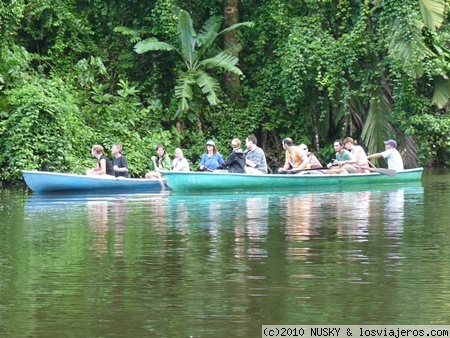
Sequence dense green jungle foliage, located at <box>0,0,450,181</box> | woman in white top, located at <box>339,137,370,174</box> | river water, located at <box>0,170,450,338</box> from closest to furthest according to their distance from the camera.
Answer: river water, located at <box>0,170,450,338</box> < woman in white top, located at <box>339,137,370,174</box> < dense green jungle foliage, located at <box>0,0,450,181</box>

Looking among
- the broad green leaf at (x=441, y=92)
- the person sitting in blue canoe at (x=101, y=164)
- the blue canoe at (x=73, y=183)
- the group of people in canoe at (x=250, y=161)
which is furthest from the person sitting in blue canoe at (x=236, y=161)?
the broad green leaf at (x=441, y=92)

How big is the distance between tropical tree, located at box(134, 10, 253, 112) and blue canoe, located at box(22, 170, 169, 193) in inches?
231

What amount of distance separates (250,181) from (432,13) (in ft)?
26.0

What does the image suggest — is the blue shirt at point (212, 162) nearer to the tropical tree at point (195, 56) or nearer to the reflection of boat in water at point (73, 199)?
the reflection of boat in water at point (73, 199)

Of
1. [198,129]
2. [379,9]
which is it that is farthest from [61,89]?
[379,9]

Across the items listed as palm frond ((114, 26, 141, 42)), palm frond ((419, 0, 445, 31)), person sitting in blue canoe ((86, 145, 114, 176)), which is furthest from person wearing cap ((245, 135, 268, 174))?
palm frond ((114, 26, 141, 42))

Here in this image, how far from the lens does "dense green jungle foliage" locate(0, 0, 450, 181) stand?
2691 cm

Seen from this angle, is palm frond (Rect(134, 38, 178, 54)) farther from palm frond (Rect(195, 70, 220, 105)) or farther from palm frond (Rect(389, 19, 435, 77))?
palm frond (Rect(389, 19, 435, 77))

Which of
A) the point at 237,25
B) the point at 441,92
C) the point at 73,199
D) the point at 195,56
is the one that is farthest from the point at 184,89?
the point at 73,199

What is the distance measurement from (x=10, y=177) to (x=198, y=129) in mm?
6549

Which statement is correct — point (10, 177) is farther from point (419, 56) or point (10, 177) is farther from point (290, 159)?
point (419, 56)

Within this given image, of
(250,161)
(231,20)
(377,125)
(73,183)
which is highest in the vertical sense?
(231,20)

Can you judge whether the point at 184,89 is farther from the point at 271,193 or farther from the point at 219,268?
the point at 219,268

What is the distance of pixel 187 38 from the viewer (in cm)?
2889
